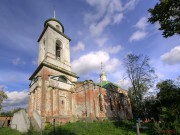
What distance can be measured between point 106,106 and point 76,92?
5342mm

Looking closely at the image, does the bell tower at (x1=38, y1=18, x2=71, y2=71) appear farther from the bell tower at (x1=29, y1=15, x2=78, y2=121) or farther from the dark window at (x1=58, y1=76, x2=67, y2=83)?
the dark window at (x1=58, y1=76, x2=67, y2=83)

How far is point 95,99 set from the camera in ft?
65.1

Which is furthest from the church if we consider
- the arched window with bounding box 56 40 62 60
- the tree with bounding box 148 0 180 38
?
the tree with bounding box 148 0 180 38

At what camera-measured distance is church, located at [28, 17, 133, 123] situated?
17.1 m

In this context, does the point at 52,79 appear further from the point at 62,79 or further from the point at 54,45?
the point at 54,45

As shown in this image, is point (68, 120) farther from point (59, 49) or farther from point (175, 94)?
point (175, 94)

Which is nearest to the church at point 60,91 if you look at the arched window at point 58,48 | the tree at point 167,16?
the arched window at point 58,48

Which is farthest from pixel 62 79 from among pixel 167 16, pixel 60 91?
pixel 167 16

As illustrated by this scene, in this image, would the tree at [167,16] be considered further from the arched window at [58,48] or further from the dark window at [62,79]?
the arched window at [58,48]

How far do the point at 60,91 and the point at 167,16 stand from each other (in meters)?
14.6

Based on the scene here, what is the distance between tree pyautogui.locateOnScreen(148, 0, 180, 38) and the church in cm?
1204

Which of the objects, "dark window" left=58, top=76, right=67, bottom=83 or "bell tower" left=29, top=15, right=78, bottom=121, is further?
"dark window" left=58, top=76, right=67, bottom=83

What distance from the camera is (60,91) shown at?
19.0 meters

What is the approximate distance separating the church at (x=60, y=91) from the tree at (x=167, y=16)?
12044 millimetres
